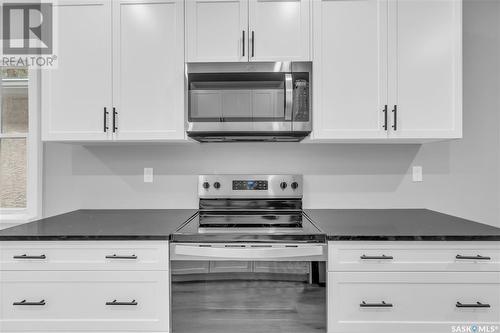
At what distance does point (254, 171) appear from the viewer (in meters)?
2.39

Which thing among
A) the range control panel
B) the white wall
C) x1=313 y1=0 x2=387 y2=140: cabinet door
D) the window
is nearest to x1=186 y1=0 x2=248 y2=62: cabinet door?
x1=313 y1=0 x2=387 y2=140: cabinet door

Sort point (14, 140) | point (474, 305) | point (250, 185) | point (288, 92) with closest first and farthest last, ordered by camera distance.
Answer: point (474, 305), point (288, 92), point (250, 185), point (14, 140)

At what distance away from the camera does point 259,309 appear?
1632 millimetres

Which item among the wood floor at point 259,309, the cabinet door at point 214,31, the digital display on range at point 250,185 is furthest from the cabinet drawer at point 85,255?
the cabinet door at point 214,31

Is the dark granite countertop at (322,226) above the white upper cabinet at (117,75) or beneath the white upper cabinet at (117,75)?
beneath

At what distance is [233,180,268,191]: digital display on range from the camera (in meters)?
2.32

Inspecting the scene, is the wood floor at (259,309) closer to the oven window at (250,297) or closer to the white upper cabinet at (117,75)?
the oven window at (250,297)

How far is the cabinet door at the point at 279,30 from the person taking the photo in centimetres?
200

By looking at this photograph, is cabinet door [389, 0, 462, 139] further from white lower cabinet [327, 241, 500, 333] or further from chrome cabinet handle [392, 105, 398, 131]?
white lower cabinet [327, 241, 500, 333]

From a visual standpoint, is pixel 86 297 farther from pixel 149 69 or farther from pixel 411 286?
pixel 411 286

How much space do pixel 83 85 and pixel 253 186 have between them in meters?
1.25

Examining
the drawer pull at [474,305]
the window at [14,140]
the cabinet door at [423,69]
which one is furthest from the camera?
the window at [14,140]

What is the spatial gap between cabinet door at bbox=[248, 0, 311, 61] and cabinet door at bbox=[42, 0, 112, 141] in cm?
90

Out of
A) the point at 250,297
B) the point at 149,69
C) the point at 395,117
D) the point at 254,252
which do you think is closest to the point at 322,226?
the point at 254,252
